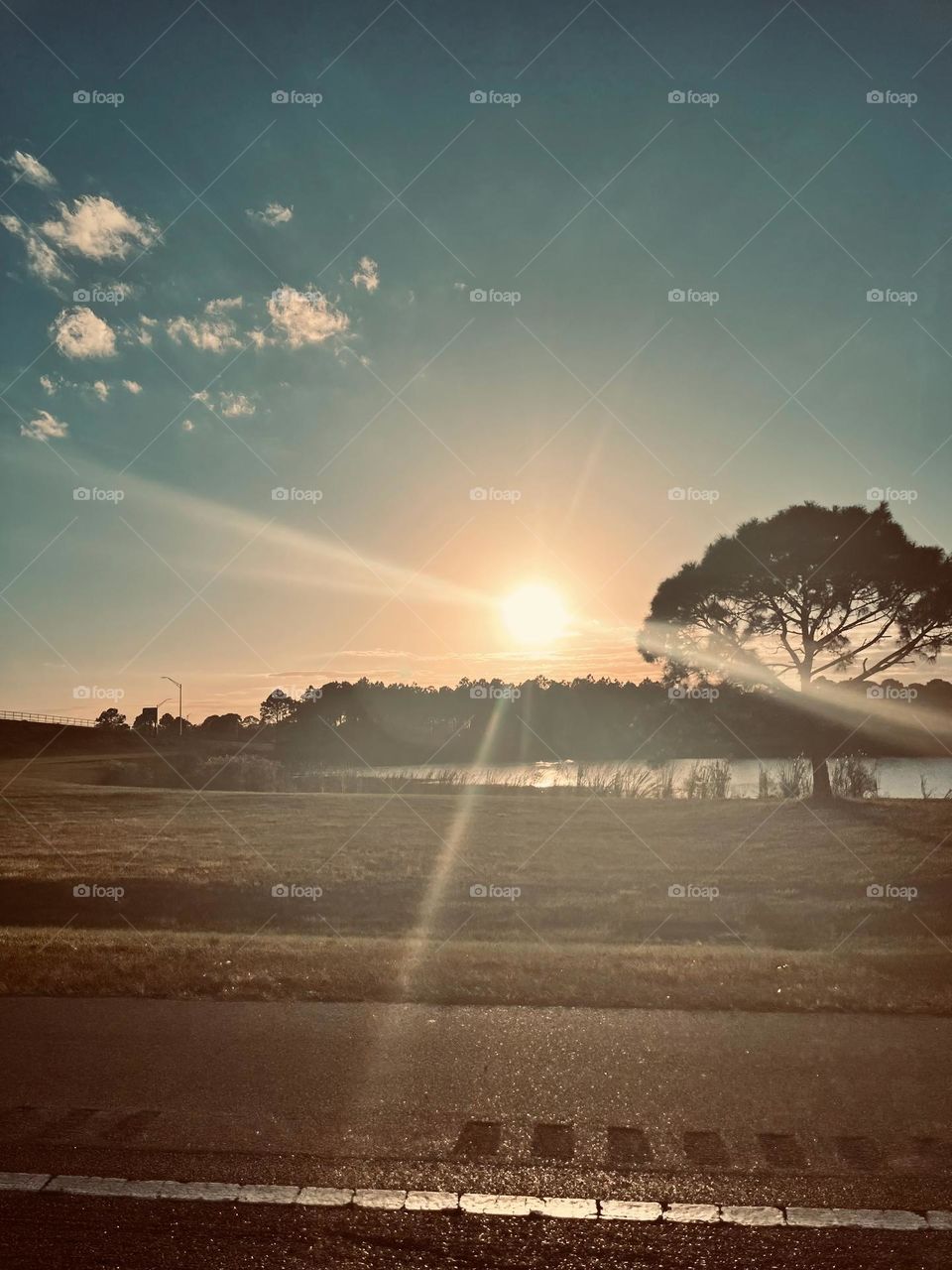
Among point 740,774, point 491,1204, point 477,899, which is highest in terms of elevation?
point 740,774

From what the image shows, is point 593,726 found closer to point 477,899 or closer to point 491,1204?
point 477,899

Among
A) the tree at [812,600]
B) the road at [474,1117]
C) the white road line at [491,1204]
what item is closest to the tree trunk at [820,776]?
the tree at [812,600]

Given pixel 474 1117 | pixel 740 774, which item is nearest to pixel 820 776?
pixel 740 774

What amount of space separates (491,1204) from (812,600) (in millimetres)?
28031

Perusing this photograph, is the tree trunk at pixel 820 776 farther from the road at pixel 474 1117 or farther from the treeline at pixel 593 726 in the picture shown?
the road at pixel 474 1117

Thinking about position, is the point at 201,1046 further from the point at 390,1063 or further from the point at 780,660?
the point at 780,660

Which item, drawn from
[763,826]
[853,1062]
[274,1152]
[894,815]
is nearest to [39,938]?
A: [274,1152]

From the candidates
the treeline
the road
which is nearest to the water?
the treeline

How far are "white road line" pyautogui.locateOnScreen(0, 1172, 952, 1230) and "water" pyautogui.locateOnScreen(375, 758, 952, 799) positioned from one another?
25.0m

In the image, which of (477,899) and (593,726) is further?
(593,726)

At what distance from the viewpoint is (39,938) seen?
1041 centimetres

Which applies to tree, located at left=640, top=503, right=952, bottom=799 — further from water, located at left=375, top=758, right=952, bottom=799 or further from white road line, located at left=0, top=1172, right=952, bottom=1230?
white road line, located at left=0, top=1172, right=952, bottom=1230

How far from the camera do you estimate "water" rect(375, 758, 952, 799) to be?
2888 cm

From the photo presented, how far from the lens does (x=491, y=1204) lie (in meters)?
4.20
